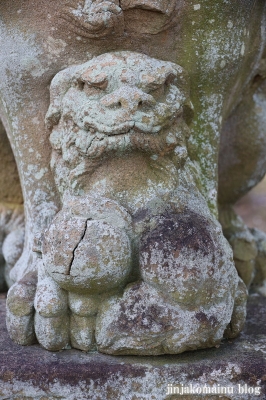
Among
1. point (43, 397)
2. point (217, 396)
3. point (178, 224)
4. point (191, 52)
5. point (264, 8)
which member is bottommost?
point (43, 397)

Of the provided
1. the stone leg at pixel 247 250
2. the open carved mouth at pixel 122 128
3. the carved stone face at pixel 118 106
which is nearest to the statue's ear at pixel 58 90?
the carved stone face at pixel 118 106

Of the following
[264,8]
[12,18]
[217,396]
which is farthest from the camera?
[264,8]

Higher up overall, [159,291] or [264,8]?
[264,8]

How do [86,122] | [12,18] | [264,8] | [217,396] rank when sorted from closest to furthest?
[217,396]
[86,122]
[12,18]
[264,8]

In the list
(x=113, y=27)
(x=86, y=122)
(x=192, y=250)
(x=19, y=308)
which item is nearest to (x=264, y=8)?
(x=113, y=27)

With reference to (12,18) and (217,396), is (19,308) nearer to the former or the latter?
(217,396)

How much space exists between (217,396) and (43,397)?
0.34 meters

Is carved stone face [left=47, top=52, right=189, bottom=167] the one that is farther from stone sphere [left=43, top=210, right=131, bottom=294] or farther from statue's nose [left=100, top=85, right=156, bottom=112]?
stone sphere [left=43, top=210, right=131, bottom=294]

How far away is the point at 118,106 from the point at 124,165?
5.0 inches

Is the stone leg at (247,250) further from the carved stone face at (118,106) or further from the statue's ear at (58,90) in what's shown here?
the statue's ear at (58,90)

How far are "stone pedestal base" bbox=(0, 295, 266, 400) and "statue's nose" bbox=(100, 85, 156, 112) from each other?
51 cm

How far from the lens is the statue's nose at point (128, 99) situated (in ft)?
4.35

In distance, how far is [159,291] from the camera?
4.15 ft

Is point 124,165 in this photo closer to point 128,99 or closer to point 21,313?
point 128,99
